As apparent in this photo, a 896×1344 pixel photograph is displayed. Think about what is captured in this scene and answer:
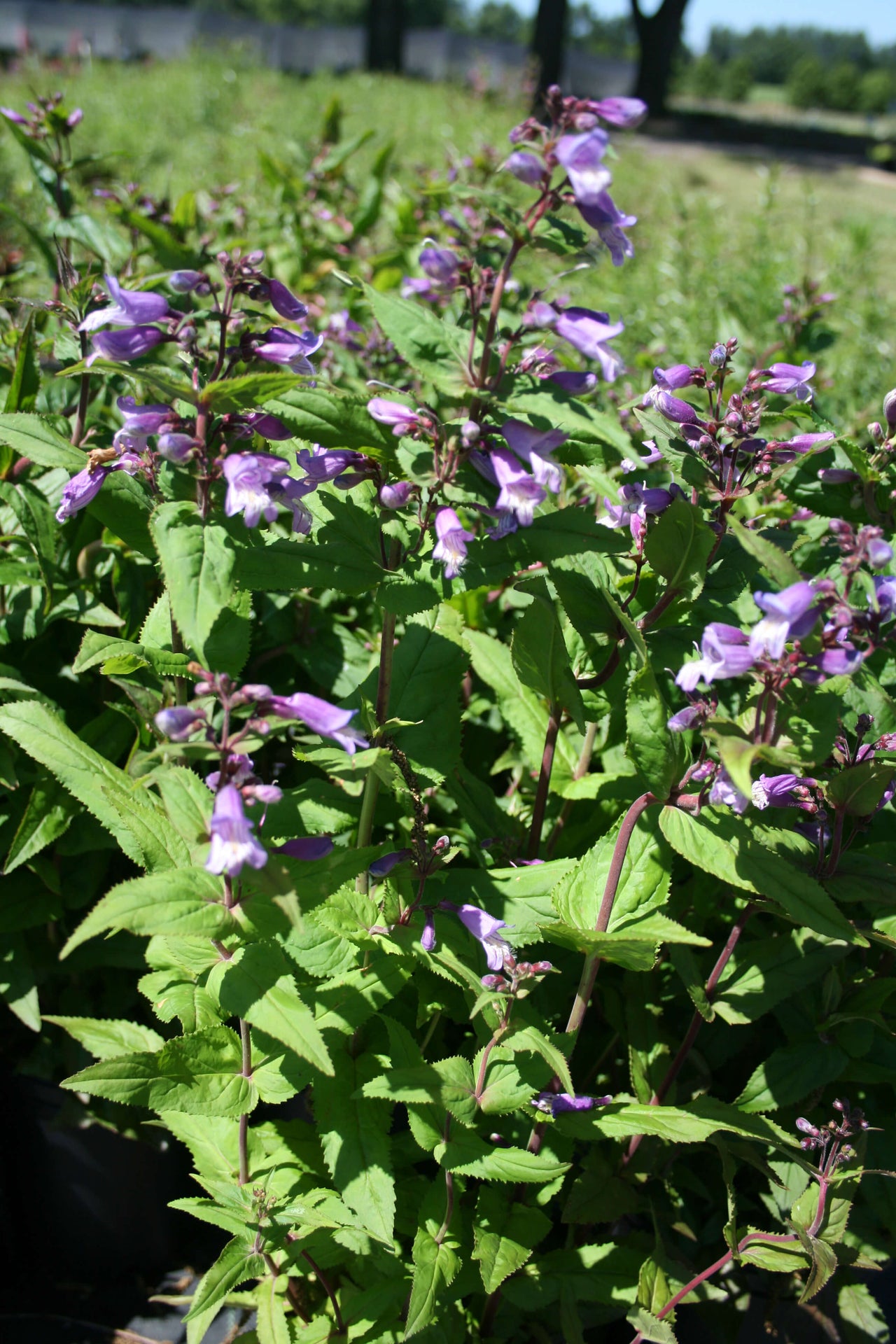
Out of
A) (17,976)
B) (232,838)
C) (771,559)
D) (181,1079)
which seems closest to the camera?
(232,838)

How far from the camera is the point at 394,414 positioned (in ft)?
6.06

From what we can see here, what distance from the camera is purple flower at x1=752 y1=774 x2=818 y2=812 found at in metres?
1.92

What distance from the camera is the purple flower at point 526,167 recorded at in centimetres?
171

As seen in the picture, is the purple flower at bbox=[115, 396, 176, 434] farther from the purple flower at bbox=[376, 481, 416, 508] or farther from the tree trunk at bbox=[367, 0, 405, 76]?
the tree trunk at bbox=[367, 0, 405, 76]

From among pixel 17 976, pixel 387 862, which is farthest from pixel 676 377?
pixel 17 976

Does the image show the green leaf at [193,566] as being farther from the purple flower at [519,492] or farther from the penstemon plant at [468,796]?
the purple flower at [519,492]

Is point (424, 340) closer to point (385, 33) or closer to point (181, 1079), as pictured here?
point (181, 1079)

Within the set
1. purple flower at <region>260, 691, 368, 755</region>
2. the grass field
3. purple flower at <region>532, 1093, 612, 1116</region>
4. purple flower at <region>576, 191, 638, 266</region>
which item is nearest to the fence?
the grass field

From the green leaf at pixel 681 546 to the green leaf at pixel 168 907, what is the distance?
1.14 meters

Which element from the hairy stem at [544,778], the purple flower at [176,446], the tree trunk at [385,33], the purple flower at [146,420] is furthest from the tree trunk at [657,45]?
the purple flower at [176,446]

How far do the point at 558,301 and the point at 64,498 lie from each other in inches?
44.2

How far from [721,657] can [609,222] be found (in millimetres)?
828

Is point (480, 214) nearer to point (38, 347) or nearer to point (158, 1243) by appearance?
point (38, 347)

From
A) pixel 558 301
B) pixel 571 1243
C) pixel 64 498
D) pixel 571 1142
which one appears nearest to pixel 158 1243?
pixel 571 1243
